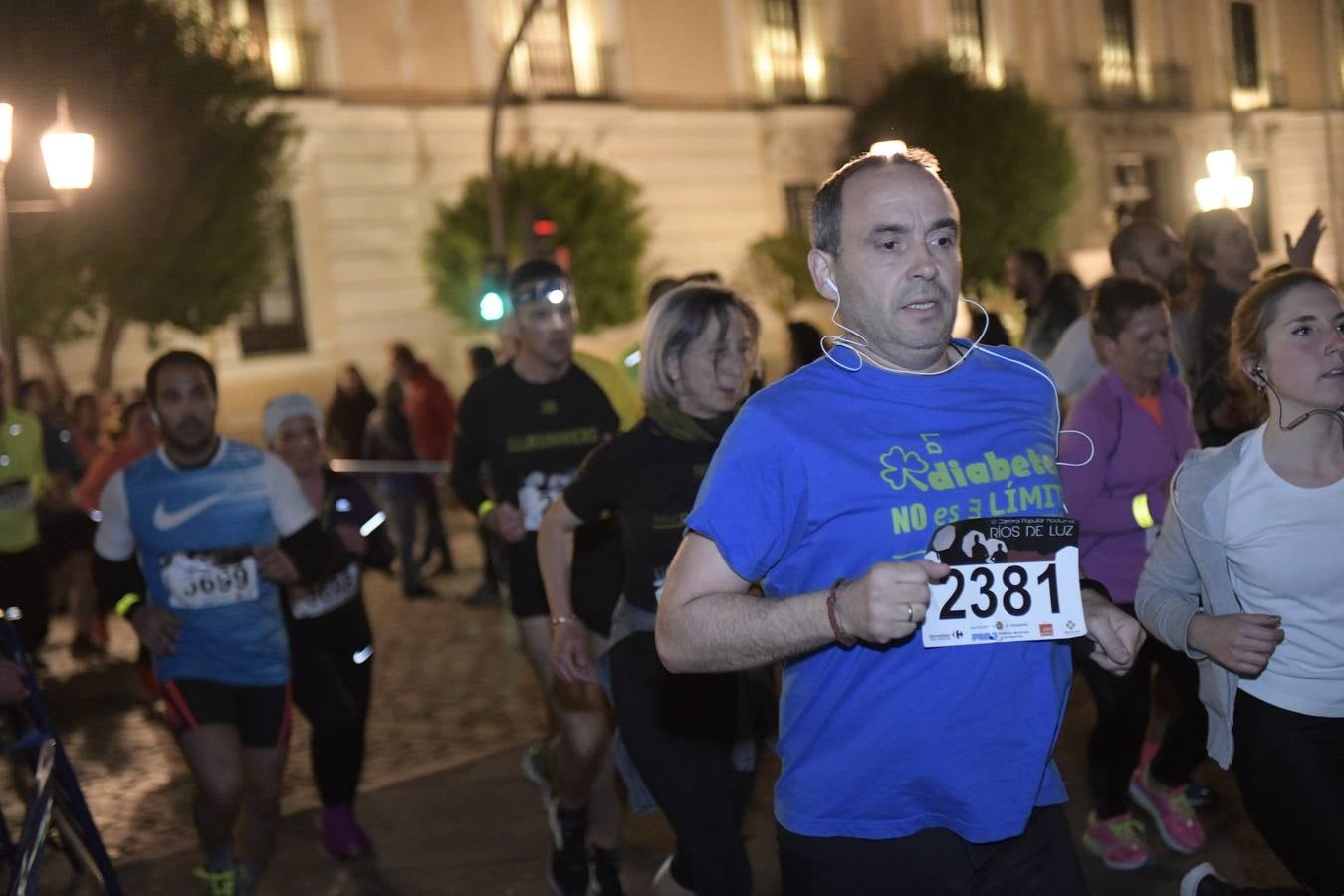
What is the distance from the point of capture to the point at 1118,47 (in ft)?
121

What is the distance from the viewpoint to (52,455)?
40.1 feet

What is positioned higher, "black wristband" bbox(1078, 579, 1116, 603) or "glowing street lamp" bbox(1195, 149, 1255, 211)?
"glowing street lamp" bbox(1195, 149, 1255, 211)

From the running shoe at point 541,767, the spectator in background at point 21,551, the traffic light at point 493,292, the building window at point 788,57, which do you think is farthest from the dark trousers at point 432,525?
the building window at point 788,57

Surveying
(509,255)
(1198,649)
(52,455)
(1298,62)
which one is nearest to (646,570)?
(1198,649)

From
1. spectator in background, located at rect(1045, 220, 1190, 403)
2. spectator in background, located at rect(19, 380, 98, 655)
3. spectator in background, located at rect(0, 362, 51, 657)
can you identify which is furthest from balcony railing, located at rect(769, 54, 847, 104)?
spectator in background, located at rect(1045, 220, 1190, 403)

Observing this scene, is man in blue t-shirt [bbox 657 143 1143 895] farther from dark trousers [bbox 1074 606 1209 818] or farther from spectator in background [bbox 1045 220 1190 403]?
spectator in background [bbox 1045 220 1190 403]

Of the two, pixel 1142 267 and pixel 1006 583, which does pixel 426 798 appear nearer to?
pixel 1142 267

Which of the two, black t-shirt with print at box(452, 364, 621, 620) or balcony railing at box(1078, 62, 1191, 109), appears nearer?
black t-shirt with print at box(452, 364, 621, 620)

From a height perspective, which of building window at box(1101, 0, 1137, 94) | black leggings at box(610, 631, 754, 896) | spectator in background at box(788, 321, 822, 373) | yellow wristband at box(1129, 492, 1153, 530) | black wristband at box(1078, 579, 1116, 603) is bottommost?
black leggings at box(610, 631, 754, 896)

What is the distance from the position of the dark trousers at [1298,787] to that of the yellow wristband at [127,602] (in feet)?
11.4

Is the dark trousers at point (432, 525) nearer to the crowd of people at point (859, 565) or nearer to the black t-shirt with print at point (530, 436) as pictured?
the crowd of people at point (859, 565)

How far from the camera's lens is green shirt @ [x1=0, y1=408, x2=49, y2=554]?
31.2ft

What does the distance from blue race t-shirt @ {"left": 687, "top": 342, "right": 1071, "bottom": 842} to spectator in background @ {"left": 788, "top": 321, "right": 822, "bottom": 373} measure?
492 centimetres

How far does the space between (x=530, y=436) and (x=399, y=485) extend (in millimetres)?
7935
